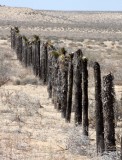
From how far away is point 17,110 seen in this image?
15094mm

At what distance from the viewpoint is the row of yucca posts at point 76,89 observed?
383 inches

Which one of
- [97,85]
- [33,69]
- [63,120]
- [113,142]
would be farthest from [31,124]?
[33,69]

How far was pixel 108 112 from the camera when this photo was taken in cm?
973

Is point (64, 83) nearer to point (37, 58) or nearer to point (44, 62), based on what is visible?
point (44, 62)

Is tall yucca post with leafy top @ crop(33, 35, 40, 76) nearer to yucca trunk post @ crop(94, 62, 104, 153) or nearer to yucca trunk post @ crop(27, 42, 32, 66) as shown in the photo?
yucca trunk post @ crop(27, 42, 32, 66)

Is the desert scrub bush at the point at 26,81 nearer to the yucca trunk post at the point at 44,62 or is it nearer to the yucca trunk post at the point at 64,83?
the yucca trunk post at the point at 44,62

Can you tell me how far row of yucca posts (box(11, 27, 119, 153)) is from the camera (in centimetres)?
973

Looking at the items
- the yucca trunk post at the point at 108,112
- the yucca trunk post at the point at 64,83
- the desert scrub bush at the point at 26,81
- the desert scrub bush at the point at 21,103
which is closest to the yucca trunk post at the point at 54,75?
the desert scrub bush at the point at 21,103

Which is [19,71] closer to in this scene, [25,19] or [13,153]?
[13,153]

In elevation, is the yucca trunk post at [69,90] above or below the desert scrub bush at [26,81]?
above

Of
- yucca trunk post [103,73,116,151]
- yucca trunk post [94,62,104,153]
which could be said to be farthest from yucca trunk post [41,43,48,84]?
yucca trunk post [103,73,116,151]

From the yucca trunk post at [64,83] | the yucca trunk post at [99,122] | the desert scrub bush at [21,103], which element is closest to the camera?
the yucca trunk post at [99,122]

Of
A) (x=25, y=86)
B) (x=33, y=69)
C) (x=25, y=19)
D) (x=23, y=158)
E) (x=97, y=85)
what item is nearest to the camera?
(x=23, y=158)

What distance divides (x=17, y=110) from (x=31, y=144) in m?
3.98
